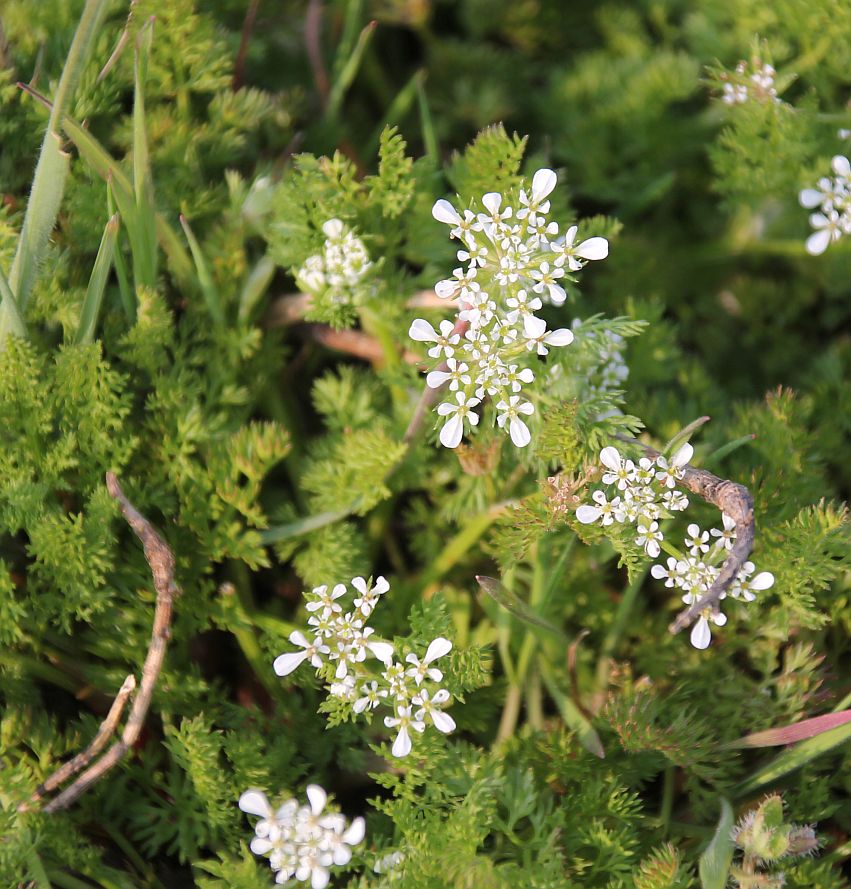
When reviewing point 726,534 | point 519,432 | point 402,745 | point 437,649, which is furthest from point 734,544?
point 402,745

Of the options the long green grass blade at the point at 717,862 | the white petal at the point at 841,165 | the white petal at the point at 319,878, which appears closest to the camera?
the white petal at the point at 319,878

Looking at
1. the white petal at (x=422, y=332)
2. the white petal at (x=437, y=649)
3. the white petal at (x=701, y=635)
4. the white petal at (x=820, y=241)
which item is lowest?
the white petal at (x=701, y=635)

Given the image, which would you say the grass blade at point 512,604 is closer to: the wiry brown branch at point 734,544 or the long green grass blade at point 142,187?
the wiry brown branch at point 734,544

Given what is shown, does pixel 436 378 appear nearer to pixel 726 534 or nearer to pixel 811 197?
pixel 726 534

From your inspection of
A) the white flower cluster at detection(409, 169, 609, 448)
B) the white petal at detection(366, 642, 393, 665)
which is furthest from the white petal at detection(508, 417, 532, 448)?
the white petal at detection(366, 642, 393, 665)

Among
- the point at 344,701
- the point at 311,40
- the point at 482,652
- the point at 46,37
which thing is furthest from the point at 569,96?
the point at 344,701

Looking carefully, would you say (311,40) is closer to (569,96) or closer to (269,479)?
(569,96)

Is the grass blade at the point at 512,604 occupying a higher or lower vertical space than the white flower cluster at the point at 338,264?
lower

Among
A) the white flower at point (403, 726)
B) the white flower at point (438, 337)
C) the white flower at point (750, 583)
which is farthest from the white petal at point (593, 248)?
the white flower at point (403, 726)
